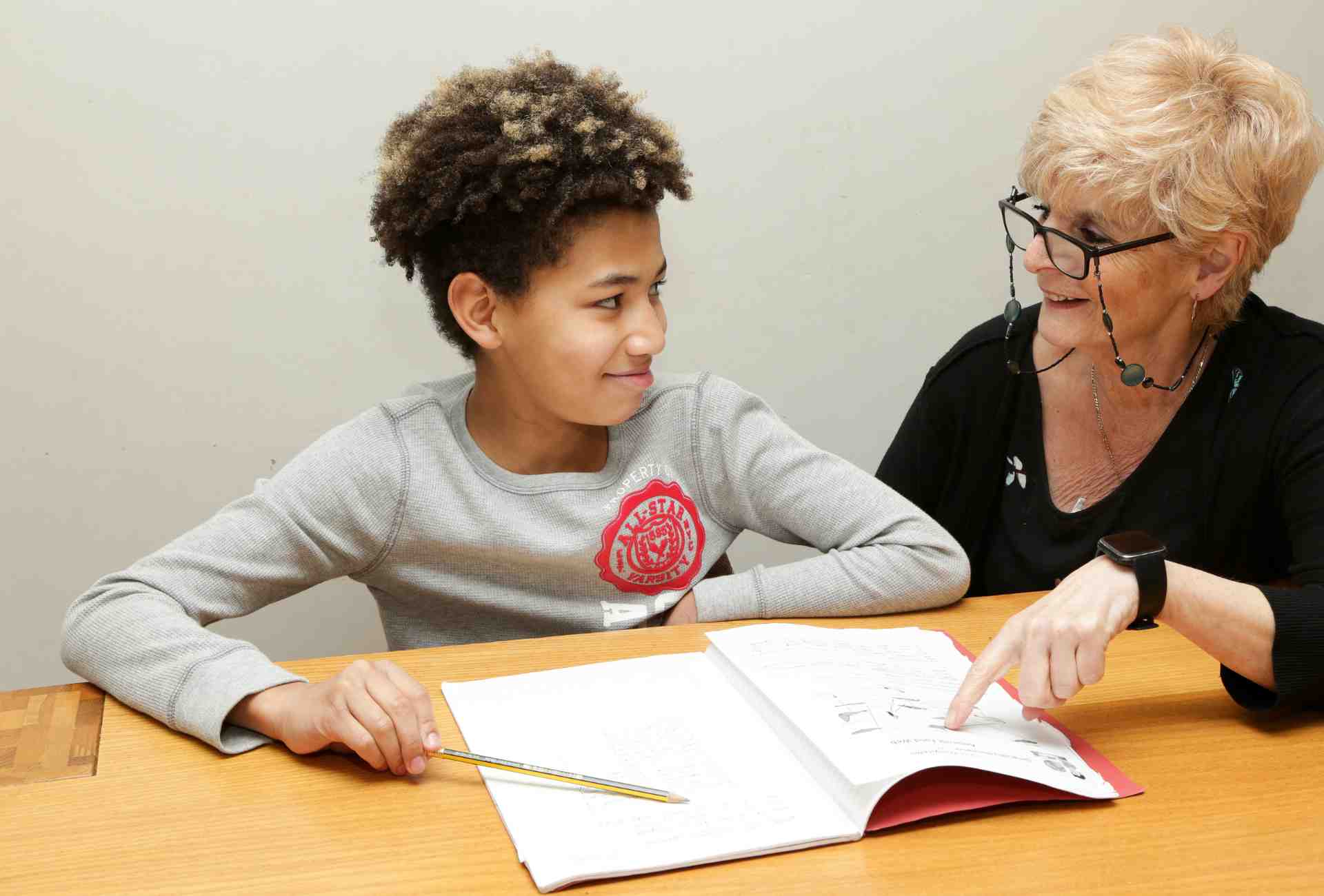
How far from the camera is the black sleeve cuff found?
0.98 meters

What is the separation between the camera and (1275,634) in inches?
39.2

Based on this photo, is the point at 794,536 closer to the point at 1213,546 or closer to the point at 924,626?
the point at 924,626

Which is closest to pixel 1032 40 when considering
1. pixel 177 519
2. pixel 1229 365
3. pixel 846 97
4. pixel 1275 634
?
pixel 846 97

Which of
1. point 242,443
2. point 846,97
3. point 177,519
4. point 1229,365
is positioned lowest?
point 177,519

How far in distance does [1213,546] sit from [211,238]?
4.56 feet

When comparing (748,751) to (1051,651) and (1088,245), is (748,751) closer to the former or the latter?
(1051,651)

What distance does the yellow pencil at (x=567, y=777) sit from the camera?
848mm

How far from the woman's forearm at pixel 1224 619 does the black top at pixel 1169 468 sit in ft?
0.31

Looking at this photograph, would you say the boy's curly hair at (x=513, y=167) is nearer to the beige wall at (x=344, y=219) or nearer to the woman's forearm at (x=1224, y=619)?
the beige wall at (x=344, y=219)

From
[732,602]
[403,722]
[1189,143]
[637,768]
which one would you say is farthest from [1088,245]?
[403,722]

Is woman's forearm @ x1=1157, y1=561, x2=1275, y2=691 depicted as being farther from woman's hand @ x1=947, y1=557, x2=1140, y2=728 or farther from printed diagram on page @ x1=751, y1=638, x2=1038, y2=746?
printed diagram on page @ x1=751, y1=638, x2=1038, y2=746

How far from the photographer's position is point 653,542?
137cm

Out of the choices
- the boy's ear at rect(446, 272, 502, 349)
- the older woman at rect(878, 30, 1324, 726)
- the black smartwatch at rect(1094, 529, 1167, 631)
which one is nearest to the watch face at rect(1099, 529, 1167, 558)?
the black smartwatch at rect(1094, 529, 1167, 631)

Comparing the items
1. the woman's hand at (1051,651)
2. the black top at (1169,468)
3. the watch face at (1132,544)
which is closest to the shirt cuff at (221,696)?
the woman's hand at (1051,651)
